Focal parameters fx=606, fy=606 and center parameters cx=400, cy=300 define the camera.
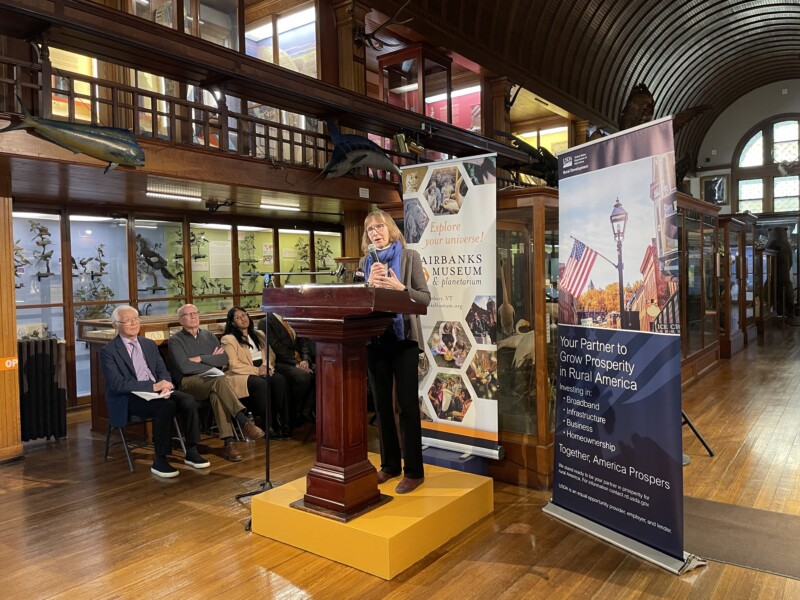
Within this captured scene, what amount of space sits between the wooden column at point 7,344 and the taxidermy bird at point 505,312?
4.02 meters

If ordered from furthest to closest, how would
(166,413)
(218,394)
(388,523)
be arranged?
1. (218,394)
2. (166,413)
3. (388,523)

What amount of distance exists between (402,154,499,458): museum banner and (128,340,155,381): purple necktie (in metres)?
2.26

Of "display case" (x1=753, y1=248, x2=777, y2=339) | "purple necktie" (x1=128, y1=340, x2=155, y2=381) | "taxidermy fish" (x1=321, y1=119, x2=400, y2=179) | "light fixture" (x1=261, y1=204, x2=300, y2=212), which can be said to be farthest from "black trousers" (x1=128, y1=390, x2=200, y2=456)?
"display case" (x1=753, y1=248, x2=777, y2=339)

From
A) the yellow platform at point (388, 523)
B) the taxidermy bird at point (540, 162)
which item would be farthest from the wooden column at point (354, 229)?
the yellow platform at point (388, 523)

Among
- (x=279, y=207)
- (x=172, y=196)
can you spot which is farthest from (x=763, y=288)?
(x=172, y=196)

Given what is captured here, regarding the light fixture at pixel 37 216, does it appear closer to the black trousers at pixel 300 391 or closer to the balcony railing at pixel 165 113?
the balcony railing at pixel 165 113

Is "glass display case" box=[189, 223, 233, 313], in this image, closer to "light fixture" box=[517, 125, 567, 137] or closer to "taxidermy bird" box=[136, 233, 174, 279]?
"taxidermy bird" box=[136, 233, 174, 279]

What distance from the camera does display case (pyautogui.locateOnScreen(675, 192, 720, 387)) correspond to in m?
7.30

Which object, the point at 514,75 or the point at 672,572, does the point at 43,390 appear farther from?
the point at 514,75

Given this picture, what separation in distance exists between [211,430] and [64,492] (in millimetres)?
1775

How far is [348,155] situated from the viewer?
6715mm

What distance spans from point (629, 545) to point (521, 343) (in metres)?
1.52

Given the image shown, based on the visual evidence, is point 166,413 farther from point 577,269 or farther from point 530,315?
point 577,269

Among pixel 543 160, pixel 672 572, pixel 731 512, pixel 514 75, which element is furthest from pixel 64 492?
pixel 514 75
